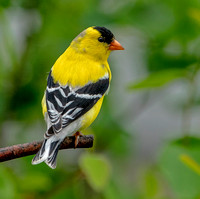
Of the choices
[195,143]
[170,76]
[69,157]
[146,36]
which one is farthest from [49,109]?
[69,157]

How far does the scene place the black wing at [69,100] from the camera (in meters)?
2.24

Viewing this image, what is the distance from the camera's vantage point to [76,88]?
2.47 m

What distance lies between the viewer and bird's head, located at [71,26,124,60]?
2891 mm

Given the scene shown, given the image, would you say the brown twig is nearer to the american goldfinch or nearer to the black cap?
the american goldfinch

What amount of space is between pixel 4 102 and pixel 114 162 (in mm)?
858

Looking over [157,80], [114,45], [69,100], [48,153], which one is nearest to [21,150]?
[48,153]

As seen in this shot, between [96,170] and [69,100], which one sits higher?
[69,100]

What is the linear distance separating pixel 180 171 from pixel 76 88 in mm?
687

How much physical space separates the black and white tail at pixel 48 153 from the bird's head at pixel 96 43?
93 centimetres

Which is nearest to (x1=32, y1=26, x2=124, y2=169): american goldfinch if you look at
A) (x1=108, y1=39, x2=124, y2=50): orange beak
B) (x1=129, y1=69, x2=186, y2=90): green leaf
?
(x1=108, y1=39, x2=124, y2=50): orange beak

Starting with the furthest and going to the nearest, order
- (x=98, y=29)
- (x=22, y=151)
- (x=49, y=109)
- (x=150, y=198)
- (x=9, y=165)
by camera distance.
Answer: (x=9, y=165)
(x=98, y=29)
(x=150, y=198)
(x=49, y=109)
(x=22, y=151)

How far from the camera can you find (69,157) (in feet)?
11.4

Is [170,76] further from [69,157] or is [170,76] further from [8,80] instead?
[69,157]

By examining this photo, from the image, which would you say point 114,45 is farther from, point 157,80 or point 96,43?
point 157,80
